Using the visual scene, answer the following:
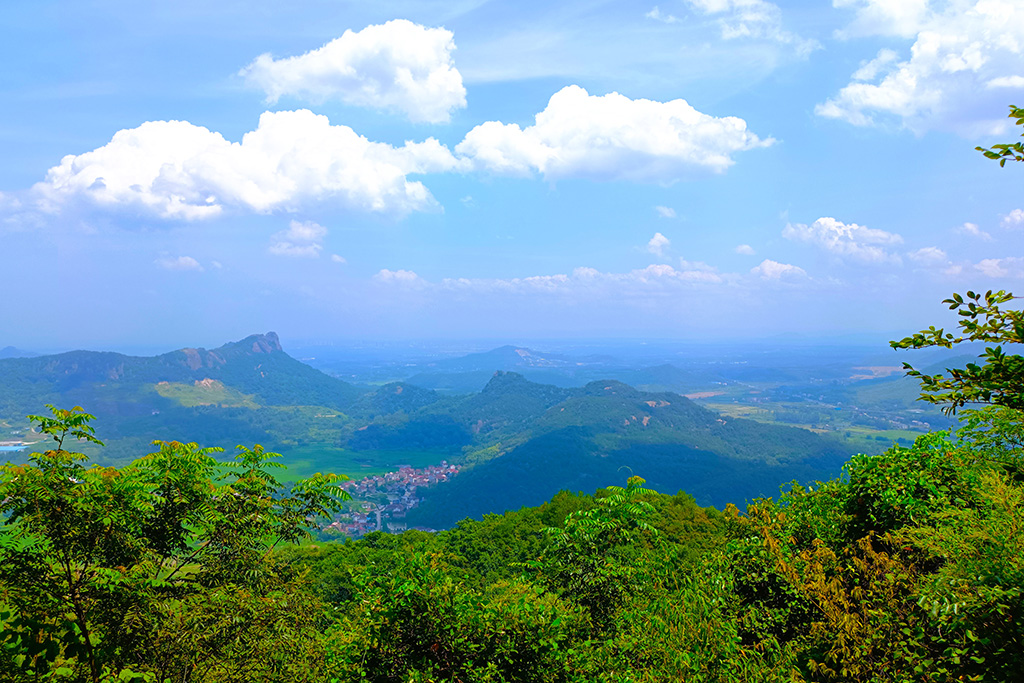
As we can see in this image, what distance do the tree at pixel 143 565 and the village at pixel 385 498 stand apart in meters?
76.5

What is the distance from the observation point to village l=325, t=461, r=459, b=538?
9031 centimetres

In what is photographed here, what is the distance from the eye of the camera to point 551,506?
2959 cm

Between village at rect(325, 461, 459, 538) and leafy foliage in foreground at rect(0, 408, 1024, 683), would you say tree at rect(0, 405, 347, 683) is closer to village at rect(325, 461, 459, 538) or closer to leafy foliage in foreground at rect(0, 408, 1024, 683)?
leafy foliage in foreground at rect(0, 408, 1024, 683)

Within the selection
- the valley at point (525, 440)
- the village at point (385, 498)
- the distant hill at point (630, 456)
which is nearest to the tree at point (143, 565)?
the village at point (385, 498)

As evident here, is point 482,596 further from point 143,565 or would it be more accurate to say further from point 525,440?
point 525,440

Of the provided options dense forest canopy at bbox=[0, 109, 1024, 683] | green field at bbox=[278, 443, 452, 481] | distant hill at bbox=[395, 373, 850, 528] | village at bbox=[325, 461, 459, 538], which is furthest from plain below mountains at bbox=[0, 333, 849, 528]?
dense forest canopy at bbox=[0, 109, 1024, 683]

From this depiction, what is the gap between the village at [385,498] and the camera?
9031cm

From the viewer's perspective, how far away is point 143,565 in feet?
21.6

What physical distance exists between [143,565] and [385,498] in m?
114

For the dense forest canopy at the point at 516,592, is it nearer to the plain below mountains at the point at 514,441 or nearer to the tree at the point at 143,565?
the tree at the point at 143,565

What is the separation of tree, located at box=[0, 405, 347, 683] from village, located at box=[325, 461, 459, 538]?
251 ft

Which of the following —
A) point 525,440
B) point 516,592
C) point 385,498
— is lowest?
point 385,498

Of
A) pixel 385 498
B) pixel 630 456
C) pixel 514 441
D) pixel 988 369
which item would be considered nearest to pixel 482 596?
pixel 988 369

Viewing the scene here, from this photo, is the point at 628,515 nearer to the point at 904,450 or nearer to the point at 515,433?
the point at 904,450
